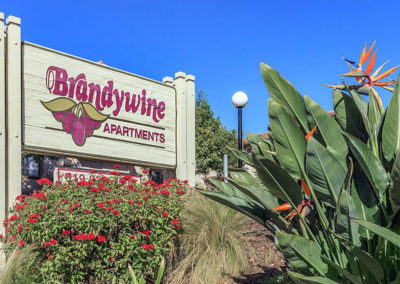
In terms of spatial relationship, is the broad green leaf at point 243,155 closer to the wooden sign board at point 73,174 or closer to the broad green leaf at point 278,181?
the broad green leaf at point 278,181

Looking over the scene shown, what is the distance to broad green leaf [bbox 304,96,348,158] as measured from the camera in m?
3.29

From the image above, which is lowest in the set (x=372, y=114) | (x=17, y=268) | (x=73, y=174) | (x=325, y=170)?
(x=17, y=268)

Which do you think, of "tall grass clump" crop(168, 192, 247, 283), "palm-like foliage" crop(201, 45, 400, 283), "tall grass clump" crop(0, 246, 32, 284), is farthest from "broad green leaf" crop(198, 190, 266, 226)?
"tall grass clump" crop(0, 246, 32, 284)

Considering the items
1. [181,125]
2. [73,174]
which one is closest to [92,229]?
[73,174]

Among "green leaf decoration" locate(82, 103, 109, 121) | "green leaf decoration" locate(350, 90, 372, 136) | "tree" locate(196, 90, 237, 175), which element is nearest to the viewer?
"green leaf decoration" locate(350, 90, 372, 136)

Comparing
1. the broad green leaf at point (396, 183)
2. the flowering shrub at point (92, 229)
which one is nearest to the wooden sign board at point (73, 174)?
the flowering shrub at point (92, 229)

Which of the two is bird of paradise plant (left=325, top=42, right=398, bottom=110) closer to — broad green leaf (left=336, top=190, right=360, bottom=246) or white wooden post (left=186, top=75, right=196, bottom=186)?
broad green leaf (left=336, top=190, right=360, bottom=246)

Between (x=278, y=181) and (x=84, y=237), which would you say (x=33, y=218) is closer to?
(x=84, y=237)

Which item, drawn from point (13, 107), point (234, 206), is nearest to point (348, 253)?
point (234, 206)

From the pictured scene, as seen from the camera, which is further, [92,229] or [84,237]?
[92,229]

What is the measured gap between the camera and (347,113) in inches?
144

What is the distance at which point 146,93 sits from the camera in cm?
848

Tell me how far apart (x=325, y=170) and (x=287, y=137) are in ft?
1.36

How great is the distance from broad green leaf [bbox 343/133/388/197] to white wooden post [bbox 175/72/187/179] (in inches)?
235
